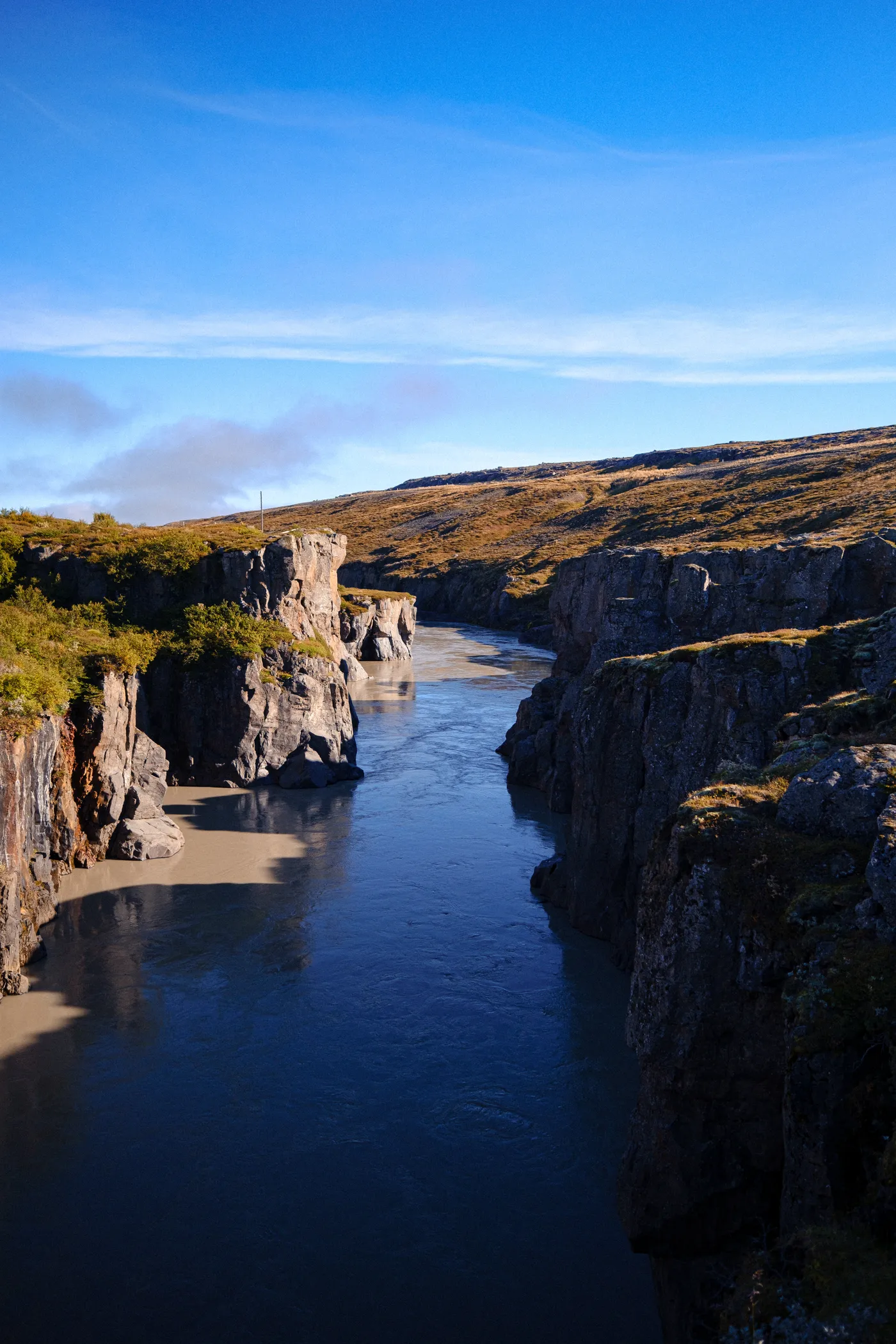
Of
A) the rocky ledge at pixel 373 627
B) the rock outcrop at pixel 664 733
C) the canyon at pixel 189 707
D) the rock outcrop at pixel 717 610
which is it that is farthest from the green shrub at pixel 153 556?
the rocky ledge at pixel 373 627

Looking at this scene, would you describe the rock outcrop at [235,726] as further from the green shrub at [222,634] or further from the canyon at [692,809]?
the green shrub at [222,634]

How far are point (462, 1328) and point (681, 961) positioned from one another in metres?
6.58

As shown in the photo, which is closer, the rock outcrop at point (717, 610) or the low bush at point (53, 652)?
the low bush at point (53, 652)

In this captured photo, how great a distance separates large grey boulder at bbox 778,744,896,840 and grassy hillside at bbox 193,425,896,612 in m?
42.8

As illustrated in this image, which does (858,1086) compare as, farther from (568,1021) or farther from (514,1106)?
(568,1021)

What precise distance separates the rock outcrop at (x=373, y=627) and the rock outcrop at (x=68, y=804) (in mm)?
54449

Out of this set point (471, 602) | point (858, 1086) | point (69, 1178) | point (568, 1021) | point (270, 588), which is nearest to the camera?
point (858, 1086)

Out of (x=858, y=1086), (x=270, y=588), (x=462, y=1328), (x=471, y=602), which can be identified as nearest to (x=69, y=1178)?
(x=462, y=1328)

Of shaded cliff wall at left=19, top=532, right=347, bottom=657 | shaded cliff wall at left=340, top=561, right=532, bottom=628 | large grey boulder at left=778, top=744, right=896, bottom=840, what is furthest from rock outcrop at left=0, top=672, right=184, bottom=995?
shaded cliff wall at left=340, top=561, right=532, bottom=628

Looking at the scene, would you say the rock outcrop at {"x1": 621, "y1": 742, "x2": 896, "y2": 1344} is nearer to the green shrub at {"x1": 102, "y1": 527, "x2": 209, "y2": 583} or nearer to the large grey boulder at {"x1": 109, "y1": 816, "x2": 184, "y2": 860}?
the large grey boulder at {"x1": 109, "y1": 816, "x2": 184, "y2": 860}

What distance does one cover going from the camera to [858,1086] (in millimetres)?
10016

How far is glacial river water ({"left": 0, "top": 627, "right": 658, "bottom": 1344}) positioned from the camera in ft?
47.3

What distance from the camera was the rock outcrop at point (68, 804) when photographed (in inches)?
960

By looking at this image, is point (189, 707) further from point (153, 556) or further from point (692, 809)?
point (692, 809)
